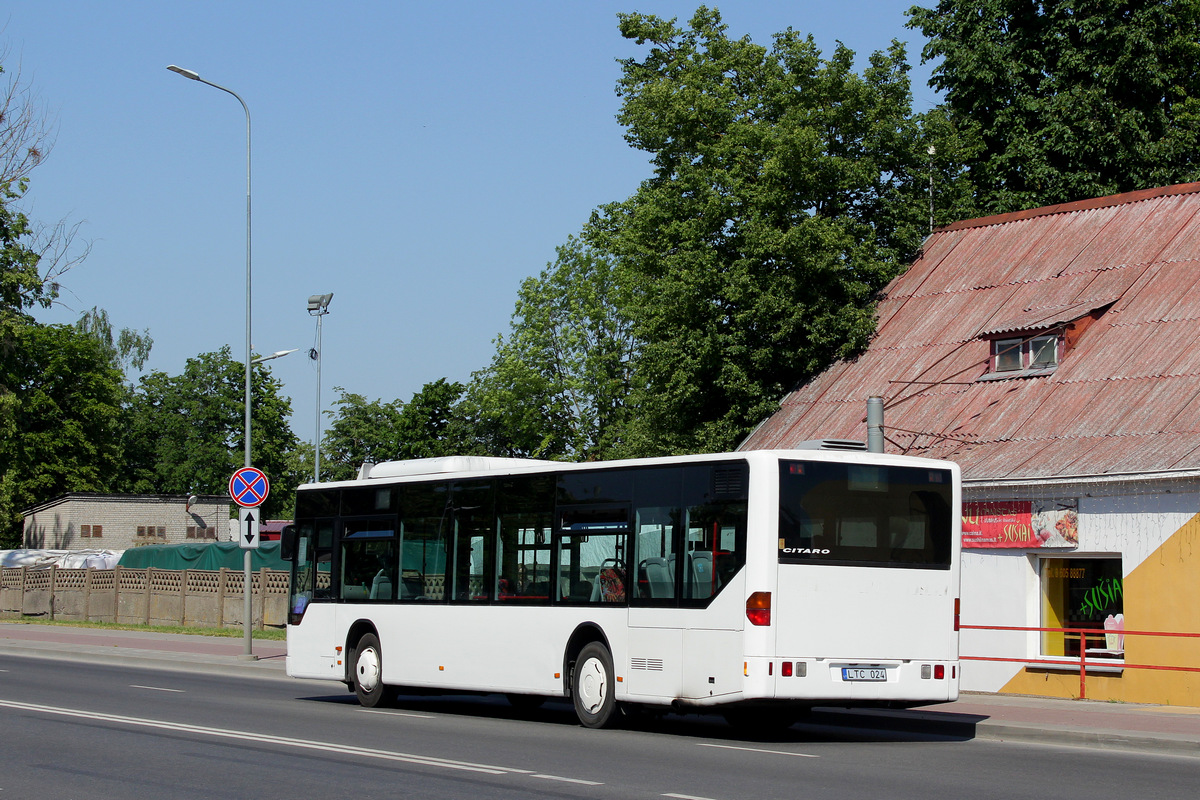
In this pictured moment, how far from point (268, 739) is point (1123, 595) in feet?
39.0

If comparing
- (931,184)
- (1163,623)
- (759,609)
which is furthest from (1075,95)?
(759,609)

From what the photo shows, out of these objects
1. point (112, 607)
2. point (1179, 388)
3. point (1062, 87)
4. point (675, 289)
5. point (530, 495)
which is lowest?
point (112, 607)

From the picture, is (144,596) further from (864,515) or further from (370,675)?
(864,515)

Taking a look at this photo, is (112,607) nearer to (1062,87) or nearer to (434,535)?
(434,535)

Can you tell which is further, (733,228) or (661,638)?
(733,228)

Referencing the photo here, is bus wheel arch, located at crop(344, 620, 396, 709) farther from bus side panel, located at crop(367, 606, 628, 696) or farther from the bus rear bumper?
the bus rear bumper

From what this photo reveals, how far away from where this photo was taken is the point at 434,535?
17.1 metres

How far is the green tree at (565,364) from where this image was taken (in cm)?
6228

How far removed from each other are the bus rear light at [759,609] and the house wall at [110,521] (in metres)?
54.8

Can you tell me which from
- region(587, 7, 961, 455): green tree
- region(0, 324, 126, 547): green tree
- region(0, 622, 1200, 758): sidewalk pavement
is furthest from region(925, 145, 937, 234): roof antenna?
region(0, 324, 126, 547): green tree

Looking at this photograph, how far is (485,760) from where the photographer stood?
11.4 metres

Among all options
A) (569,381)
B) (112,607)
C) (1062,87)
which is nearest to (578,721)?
(1062,87)

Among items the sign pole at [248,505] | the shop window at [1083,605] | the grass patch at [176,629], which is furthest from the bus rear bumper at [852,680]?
the grass patch at [176,629]

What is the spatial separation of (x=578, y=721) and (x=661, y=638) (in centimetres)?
263
